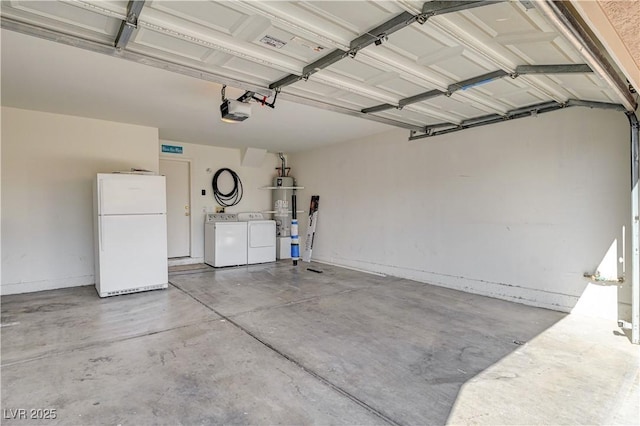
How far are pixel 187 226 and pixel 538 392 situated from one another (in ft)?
21.7

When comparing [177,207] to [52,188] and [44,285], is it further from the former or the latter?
[44,285]

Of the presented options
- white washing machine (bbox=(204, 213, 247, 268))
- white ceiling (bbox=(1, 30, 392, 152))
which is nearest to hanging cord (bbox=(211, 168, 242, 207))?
white washing machine (bbox=(204, 213, 247, 268))

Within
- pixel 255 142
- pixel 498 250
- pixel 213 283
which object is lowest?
pixel 213 283

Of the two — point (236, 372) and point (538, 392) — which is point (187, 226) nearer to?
point (236, 372)

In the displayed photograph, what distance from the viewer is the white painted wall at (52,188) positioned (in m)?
4.66

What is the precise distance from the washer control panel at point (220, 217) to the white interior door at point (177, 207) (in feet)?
1.29

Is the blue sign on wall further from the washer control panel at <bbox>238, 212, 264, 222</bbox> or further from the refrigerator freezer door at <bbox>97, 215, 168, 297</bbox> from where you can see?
the refrigerator freezer door at <bbox>97, 215, 168, 297</bbox>

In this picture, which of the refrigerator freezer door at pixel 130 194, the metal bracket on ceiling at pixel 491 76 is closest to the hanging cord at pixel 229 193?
the refrigerator freezer door at pixel 130 194

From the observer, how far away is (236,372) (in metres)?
2.54

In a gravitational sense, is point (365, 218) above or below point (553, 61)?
below

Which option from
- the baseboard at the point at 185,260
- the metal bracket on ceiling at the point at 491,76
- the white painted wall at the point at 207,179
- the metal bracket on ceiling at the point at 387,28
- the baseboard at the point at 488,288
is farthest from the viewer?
the white painted wall at the point at 207,179

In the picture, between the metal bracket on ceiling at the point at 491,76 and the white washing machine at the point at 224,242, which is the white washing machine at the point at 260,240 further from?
the metal bracket on ceiling at the point at 491,76

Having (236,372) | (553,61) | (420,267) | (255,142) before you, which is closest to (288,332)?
(236,372)

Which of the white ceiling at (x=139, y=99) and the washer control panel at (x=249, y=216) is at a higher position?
the white ceiling at (x=139, y=99)
